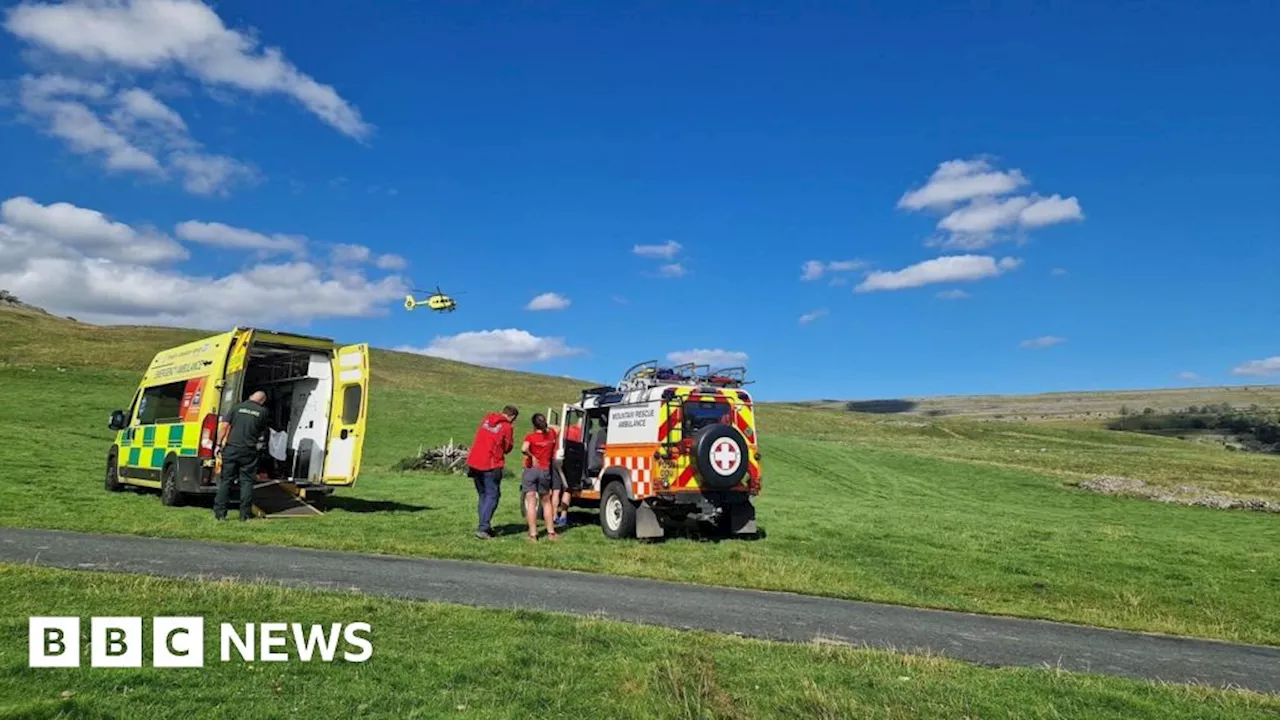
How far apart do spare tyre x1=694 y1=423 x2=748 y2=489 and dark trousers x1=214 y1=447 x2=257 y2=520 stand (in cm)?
724

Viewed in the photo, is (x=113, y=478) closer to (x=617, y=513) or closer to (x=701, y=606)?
(x=617, y=513)

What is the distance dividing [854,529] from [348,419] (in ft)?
32.2

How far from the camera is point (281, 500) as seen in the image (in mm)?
15805

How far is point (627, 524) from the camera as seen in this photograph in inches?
570

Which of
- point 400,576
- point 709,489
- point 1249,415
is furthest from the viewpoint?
point 1249,415

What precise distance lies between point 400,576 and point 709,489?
6143mm

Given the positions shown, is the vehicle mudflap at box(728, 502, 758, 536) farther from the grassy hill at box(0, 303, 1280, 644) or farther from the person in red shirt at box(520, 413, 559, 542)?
the person in red shirt at box(520, 413, 559, 542)

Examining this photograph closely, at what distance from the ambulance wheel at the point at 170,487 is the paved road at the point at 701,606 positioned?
5.27 m

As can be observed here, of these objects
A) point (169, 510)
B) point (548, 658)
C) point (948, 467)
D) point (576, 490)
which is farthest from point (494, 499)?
point (948, 467)

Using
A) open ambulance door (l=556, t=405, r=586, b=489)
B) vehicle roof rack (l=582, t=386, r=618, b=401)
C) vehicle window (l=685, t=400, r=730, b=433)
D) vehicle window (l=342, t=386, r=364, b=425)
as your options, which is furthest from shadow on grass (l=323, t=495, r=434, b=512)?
vehicle window (l=685, t=400, r=730, b=433)

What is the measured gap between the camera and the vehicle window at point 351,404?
16406 millimetres

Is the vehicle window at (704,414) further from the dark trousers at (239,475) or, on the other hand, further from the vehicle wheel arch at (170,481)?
the vehicle wheel arch at (170,481)

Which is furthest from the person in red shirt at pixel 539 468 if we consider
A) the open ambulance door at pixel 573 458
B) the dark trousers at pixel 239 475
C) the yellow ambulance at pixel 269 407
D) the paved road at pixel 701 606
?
the dark trousers at pixel 239 475

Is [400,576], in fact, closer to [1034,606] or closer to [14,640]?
[14,640]
